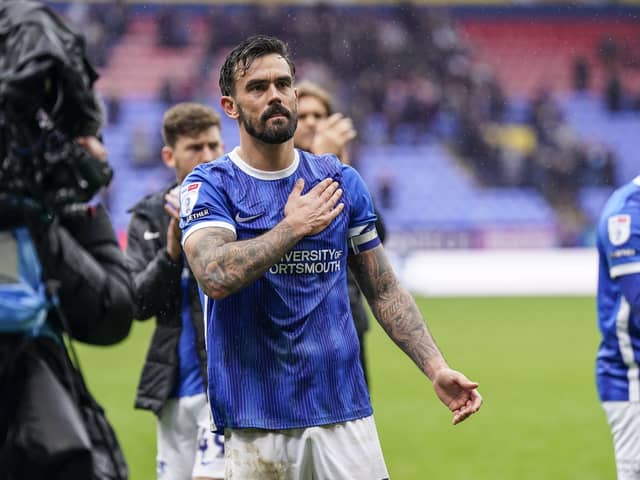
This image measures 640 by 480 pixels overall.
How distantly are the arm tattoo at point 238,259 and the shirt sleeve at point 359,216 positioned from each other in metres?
0.44

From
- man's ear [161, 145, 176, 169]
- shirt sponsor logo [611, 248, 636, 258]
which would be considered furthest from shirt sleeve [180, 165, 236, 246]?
man's ear [161, 145, 176, 169]

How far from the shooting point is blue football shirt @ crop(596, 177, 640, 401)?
493cm

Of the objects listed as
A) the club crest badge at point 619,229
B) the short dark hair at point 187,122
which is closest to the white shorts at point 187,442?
the short dark hair at point 187,122

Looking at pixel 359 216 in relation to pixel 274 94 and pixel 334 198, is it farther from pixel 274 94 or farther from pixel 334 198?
pixel 274 94

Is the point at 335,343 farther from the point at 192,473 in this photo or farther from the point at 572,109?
the point at 572,109

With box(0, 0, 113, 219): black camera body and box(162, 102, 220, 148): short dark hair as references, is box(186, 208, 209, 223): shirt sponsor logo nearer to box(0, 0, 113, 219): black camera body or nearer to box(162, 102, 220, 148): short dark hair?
box(0, 0, 113, 219): black camera body

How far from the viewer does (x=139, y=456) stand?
31.1ft

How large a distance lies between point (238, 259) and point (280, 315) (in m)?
0.27

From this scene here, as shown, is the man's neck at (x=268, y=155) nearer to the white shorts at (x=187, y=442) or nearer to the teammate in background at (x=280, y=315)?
the teammate in background at (x=280, y=315)

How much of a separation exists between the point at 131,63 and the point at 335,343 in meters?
31.3

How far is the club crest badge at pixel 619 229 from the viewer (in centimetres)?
494

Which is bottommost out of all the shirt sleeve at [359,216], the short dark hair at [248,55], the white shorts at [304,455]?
the white shorts at [304,455]

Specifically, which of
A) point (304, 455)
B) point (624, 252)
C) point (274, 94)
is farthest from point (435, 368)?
point (624, 252)

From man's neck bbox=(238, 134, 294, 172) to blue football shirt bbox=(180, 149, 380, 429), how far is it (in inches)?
1.0
